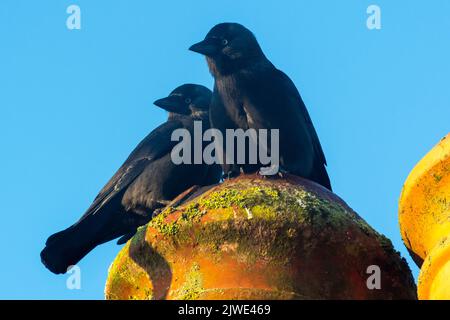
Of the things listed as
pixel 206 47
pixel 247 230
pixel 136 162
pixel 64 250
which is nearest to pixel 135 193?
pixel 136 162

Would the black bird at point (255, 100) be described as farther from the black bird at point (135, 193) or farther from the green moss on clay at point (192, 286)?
the green moss on clay at point (192, 286)

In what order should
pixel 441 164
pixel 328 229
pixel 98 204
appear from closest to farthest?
pixel 441 164 → pixel 328 229 → pixel 98 204

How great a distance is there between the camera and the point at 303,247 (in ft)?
14.3

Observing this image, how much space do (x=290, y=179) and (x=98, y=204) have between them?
324 centimetres

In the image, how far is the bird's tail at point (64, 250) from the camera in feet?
23.6

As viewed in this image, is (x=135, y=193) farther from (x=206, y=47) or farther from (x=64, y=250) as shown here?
(x=206, y=47)

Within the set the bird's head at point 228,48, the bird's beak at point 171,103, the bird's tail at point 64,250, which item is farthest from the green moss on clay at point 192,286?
the bird's beak at point 171,103

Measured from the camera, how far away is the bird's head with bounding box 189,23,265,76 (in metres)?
7.61

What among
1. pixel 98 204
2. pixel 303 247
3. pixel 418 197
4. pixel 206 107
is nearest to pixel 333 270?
pixel 303 247

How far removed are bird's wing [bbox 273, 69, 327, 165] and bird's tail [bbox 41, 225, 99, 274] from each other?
1948 mm

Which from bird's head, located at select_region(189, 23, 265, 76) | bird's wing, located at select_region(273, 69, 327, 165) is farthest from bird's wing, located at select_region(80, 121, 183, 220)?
bird's wing, located at select_region(273, 69, 327, 165)

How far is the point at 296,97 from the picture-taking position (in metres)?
7.53

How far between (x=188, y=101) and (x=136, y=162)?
1.00 metres
